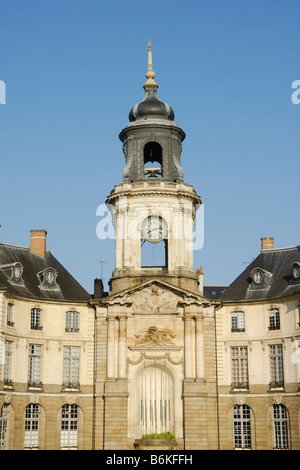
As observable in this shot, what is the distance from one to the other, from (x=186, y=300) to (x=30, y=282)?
31.9 feet

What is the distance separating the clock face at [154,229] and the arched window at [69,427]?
37.9 feet

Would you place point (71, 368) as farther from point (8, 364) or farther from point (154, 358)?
point (154, 358)

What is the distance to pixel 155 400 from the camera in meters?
A: 49.4

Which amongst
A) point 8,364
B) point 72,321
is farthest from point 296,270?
point 8,364

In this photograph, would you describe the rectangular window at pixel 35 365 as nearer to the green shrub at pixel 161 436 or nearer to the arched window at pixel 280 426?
the green shrub at pixel 161 436

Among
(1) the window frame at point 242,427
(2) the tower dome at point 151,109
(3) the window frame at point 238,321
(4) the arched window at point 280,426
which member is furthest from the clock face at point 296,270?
(2) the tower dome at point 151,109

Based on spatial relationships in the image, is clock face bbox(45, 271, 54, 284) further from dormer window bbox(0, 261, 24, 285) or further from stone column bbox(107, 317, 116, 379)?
stone column bbox(107, 317, 116, 379)

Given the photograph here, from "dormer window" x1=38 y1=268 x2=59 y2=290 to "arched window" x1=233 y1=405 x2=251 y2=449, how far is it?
1350 cm

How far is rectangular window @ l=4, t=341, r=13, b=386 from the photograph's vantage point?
47156 millimetres

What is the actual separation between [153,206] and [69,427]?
1464 cm
